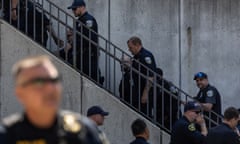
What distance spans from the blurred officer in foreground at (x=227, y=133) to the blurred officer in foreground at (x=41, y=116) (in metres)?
5.68

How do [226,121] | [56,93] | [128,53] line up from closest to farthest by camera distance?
[56,93]
[226,121]
[128,53]

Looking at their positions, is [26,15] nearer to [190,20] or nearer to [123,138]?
[123,138]

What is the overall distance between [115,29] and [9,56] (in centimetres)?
274

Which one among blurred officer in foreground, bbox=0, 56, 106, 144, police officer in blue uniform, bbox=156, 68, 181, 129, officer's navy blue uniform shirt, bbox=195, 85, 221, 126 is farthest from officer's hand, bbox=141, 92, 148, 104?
blurred officer in foreground, bbox=0, 56, 106, 144

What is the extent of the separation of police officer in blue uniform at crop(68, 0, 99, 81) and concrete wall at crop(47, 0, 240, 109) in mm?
1319

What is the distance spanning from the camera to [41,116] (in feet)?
13.6

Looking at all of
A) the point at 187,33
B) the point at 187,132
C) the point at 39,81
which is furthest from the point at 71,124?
the point at 187,33

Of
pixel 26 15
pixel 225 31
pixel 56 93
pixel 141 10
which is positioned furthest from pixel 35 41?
pixel 56 93

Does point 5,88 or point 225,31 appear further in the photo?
point 225,31

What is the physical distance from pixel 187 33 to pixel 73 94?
9.99 feet

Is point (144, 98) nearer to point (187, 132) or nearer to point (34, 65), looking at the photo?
point (187, 132)

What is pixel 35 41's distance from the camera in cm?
1211

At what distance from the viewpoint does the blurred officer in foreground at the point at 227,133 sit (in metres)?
9.98

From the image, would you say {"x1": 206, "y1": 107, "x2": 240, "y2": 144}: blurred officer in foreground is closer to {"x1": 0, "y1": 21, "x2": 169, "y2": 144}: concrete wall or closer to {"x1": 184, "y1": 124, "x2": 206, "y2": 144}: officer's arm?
{"x1": 184, "y1": 124, "x2": 206, "y2": 144}: officer's arm
